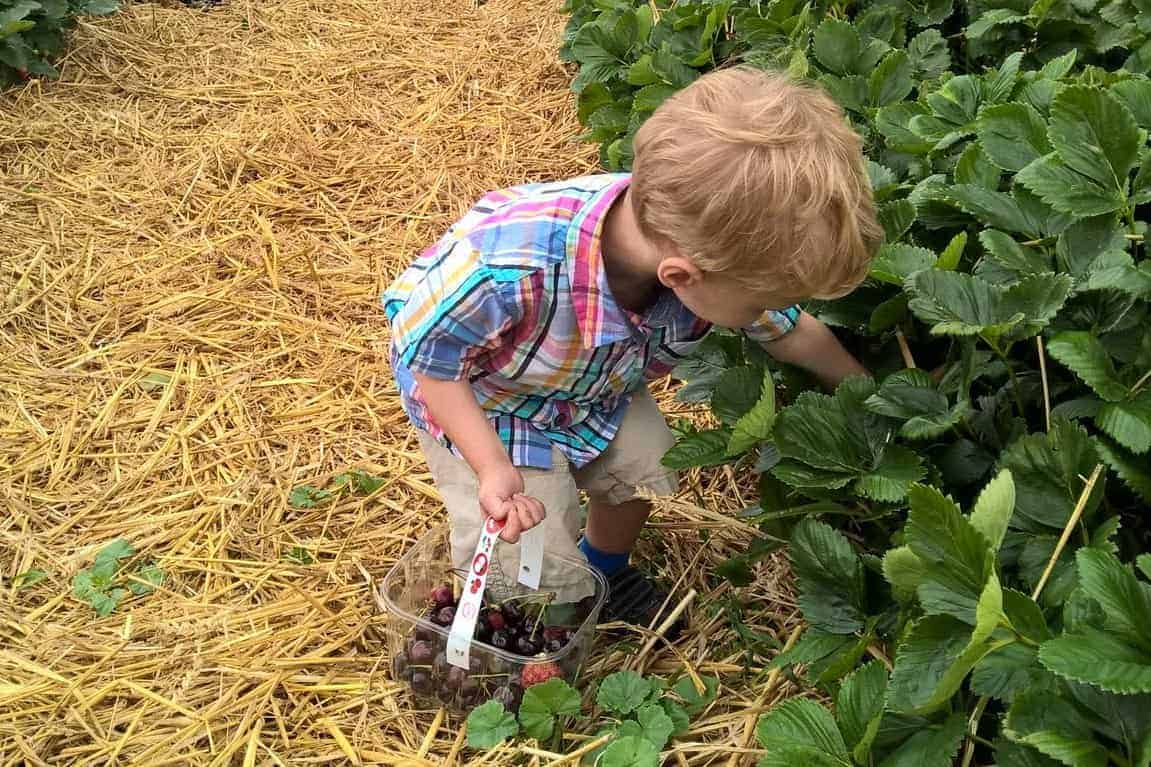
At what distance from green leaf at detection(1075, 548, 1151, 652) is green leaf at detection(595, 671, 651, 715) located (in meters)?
0.93

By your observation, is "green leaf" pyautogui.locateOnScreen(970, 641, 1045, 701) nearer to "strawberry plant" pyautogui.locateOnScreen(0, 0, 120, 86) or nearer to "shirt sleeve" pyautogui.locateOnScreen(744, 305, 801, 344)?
"shirt sleeve" pyautogui.locateOnScreen(744, 305, 801, 344)

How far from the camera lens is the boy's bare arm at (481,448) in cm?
179

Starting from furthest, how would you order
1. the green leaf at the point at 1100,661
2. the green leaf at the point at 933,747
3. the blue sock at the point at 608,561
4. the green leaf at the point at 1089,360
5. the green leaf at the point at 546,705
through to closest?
1. the blue sock at the point at 608,561
2. the green leaf at the point at 546,705
3. the green leaf at the point at 1089,360
4. the green leaf at the point at 933,747
5. the green leaf at the point at 1100,661

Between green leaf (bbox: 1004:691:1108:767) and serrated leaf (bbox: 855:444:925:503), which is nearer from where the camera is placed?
green leaf (bbox: 1004:691:1108:767)

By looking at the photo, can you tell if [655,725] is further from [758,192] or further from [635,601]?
[758,192]

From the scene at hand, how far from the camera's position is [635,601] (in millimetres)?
2223

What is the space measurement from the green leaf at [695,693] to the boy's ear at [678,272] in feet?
2.59

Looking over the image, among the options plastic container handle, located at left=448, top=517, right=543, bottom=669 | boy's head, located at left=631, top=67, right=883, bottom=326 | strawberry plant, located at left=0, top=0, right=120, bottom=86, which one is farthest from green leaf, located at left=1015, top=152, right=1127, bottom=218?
strawberry plant, located at left=0, top=0, right=120, bottom=86

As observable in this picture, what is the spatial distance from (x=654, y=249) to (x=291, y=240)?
88.4 inches

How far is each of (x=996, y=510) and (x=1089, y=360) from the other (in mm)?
344

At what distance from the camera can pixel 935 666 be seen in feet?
3.90

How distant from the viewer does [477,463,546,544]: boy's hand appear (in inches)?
69.7

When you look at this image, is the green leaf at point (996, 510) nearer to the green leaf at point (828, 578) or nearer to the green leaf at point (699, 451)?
the green leaf at point (828, 578)

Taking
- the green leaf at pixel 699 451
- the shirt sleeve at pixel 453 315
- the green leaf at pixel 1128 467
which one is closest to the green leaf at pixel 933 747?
the green leaf at pixel 1128 467
